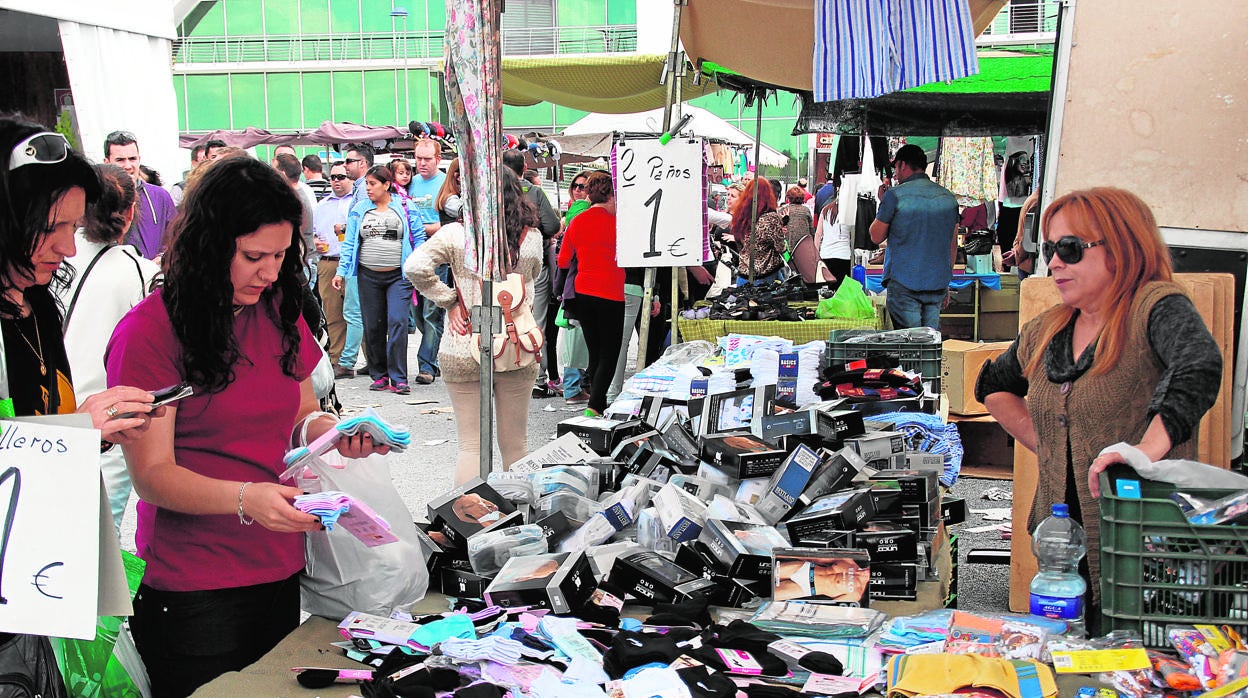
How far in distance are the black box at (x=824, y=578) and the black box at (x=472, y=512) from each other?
88cm

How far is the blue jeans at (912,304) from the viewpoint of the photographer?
29.2 feet

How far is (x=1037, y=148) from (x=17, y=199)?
1130 centimetres

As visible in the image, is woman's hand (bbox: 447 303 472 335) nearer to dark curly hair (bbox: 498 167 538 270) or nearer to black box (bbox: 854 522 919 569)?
dark curly hair (bbox: 498 167 538 270)

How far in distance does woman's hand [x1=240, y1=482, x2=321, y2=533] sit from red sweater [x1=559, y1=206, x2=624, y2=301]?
5911mm

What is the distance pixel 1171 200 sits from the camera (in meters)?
4.22

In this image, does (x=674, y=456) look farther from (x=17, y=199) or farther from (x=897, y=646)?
(x=17, y=199)

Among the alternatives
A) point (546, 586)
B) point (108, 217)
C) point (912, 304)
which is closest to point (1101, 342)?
point (546, 586)

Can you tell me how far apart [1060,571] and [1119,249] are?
0.89 meters

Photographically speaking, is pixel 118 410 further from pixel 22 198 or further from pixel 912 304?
pixel 912 304

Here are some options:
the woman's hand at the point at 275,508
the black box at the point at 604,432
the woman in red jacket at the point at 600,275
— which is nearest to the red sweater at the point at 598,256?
the woman in red jacket at the point at 600,275

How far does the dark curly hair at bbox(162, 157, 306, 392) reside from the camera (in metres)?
2.42

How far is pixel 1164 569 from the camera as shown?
7.72ft

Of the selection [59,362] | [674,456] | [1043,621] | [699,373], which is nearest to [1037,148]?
[699,373]

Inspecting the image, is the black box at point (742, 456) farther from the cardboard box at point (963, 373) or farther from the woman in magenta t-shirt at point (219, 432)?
the cardboard box at point (963, 373)
